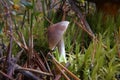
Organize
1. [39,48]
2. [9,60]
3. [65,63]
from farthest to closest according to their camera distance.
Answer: [39,48] → [65,63] → [9,60]

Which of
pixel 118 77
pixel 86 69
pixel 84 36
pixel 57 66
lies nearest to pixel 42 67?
pixel 57 66

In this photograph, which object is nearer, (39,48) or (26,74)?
(26,74)

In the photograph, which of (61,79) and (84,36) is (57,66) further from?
(84,36)

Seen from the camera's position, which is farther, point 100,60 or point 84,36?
point 84,36

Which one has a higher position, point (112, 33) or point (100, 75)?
point (112, 33)


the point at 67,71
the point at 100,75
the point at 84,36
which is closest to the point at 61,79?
the point at 67,71

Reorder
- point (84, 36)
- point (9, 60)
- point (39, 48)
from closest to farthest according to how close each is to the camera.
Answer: point (9, 60) → point (39, 48) → point (84, 36)

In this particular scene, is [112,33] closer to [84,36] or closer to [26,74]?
[84,36]

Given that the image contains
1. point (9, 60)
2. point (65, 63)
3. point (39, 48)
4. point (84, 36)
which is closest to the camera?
point (9, 60)

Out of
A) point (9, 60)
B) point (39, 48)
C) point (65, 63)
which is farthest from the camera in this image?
point (39, 48)
